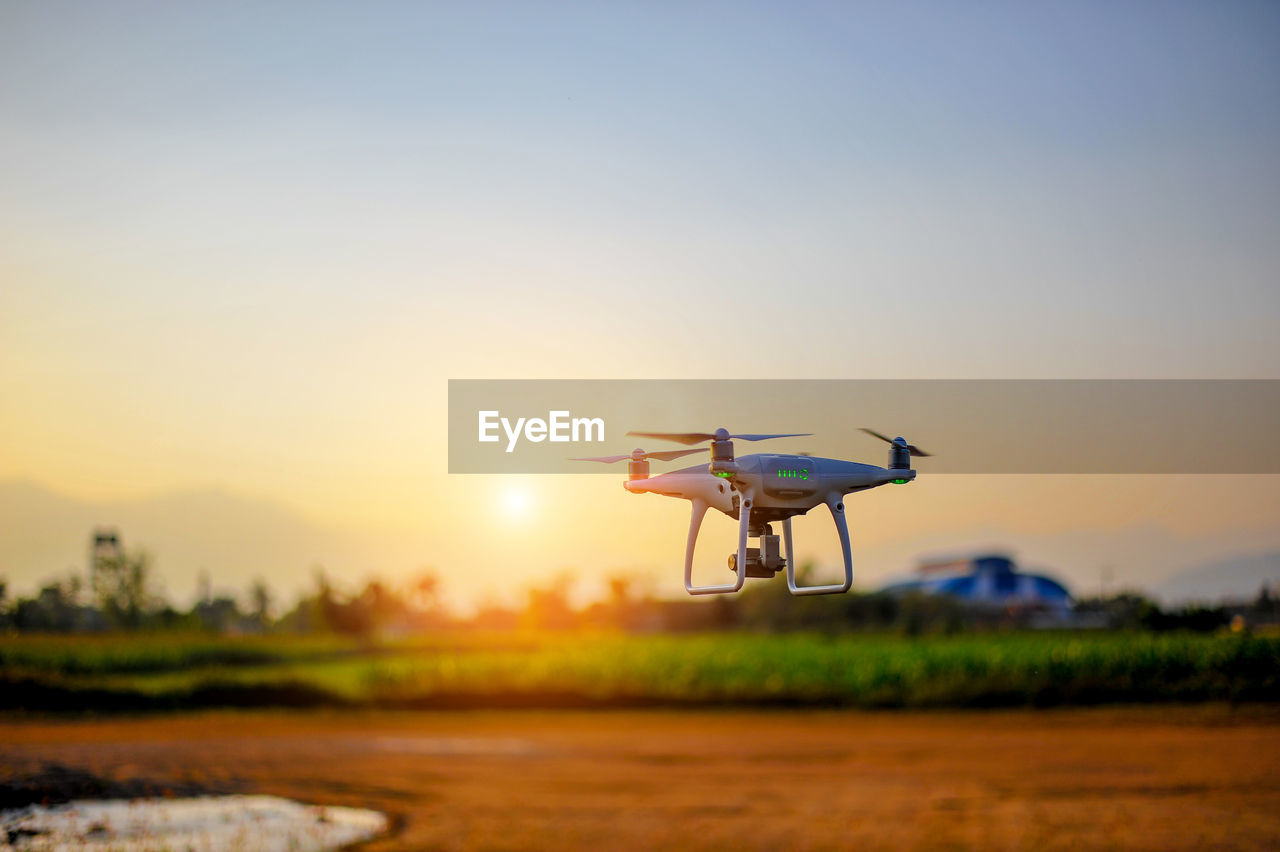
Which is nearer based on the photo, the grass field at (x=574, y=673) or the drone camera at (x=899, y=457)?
the drone camera at (x=899, y=457)

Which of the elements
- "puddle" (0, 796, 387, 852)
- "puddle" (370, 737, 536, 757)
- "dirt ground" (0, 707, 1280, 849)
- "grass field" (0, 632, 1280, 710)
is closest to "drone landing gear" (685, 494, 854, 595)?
"puddle" (0, 796, 387, 852)

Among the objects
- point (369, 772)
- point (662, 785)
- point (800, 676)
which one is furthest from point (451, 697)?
point (800, 676)

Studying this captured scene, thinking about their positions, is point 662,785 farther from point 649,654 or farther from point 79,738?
point 79,738

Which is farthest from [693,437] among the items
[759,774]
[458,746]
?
[458,746]

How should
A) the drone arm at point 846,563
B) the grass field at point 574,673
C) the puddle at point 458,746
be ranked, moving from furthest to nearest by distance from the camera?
the puddle at point 458,746 < the grass field at point 574,673 < the drone arm at point 846,563

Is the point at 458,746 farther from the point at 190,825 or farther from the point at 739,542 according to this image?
the point at 739,542

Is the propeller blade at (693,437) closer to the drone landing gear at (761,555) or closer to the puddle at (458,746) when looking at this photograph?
the drone landing gear at (761,555)

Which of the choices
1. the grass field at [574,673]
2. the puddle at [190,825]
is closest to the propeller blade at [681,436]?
the puddle at [190,825]
